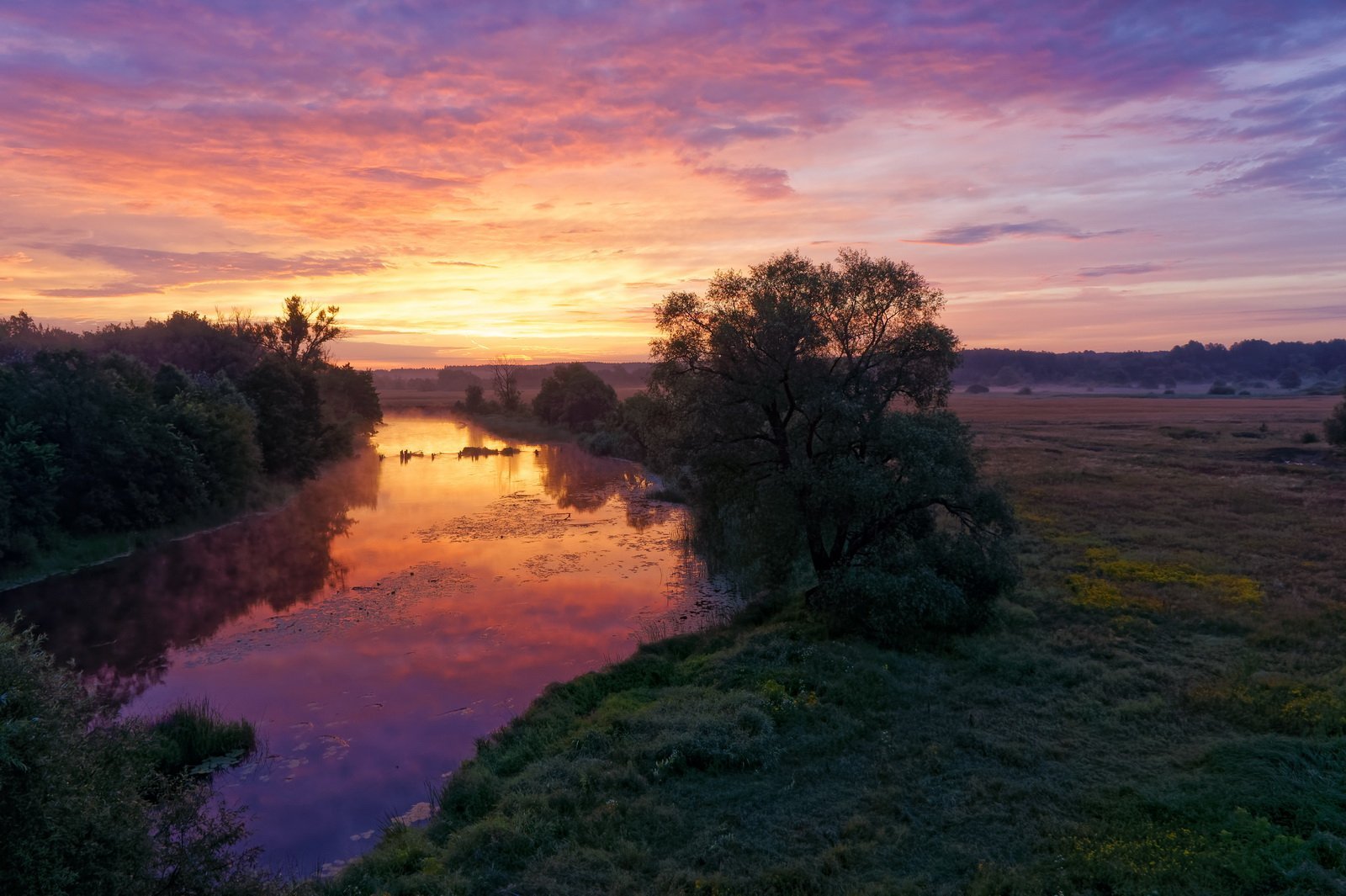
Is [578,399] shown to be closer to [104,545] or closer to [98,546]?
[104,545]

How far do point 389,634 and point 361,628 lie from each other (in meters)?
1.26

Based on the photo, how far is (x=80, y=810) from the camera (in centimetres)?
725

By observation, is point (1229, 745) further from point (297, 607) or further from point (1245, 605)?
point (297, 607)

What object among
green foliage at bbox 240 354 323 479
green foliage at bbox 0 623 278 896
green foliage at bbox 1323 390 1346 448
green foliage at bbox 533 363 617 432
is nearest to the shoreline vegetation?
Answer: green foliage at bbox 0 623 278 896

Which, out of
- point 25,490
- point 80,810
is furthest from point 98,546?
point 80,810

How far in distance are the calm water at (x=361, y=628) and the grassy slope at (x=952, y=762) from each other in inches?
70.9

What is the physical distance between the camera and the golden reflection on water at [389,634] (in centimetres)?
1438

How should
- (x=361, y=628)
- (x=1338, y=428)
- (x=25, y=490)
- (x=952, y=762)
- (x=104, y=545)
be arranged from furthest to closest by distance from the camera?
(x=1338, y=428)
(x=104, y=545)
(x=25, y=490)
(x=361, y=628)
(x=952, y=762)

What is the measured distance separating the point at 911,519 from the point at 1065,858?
1111 centimetres

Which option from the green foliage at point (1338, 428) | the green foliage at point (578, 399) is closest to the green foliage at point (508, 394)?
the green foliage at point (578, 399)

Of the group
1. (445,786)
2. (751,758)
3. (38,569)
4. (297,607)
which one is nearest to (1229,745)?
(751,758)

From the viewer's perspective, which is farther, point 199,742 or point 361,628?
point 361,628

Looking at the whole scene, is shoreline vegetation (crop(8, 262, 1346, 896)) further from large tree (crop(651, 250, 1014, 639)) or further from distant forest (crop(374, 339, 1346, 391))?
distant forest (crop(374, 339, 1346, 391))

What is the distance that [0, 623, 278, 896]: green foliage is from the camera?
267 inches
